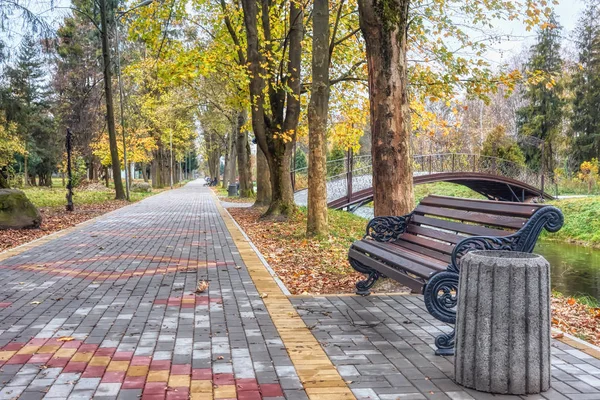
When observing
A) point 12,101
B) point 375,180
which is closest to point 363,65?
point 375,180

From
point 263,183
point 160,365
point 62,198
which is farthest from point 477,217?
point 62,198

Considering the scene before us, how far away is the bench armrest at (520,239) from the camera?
4.12 metres

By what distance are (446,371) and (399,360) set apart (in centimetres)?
35

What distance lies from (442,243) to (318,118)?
6238 millimetres

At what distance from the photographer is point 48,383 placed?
3594 millimetres

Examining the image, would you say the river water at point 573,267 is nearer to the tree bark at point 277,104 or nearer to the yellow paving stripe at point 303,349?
the tree bark at point 277,104

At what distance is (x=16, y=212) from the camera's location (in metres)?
12.8

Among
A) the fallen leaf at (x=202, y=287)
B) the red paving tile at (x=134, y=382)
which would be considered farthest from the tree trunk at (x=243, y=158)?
the red paving tile at (x=134, y=382)

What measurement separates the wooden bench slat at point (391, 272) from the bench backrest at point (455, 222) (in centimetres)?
50

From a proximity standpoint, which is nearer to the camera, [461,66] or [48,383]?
[48,383]

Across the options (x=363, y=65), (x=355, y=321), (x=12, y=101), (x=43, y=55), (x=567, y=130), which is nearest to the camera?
(x=355, y=321)

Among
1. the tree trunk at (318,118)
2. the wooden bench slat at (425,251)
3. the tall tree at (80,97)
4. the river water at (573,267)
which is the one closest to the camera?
the wooden bench slat at (425,251)

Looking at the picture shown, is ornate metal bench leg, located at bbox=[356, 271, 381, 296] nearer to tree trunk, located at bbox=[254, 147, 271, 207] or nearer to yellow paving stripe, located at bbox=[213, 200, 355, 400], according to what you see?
yellow paving stripe, located at bbox=[213, 200, 355, 400]

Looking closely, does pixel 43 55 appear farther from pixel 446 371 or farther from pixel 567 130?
pixel 567 130
